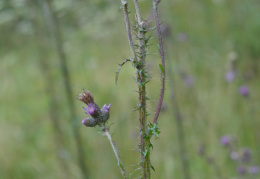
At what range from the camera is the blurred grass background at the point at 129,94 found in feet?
8.25

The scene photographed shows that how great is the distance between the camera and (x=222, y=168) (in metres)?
2.44

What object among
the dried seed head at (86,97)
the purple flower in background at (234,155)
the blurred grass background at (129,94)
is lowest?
the dried seed head at (86,97)

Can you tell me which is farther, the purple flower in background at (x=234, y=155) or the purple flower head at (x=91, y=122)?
the purple flower in background at (x=234, y=155)

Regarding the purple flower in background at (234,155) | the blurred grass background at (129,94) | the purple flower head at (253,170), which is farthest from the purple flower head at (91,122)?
the purple flower head at (253,170)

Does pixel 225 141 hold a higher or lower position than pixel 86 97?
higher

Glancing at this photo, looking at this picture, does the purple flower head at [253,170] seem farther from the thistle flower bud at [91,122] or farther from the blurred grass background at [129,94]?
the thistle flower bud at [91,122]

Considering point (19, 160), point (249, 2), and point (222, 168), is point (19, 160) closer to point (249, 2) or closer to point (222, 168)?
point (222, 168)

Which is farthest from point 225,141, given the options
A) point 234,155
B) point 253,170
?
point 253,170

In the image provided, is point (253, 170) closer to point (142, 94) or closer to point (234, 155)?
point (234, 155)

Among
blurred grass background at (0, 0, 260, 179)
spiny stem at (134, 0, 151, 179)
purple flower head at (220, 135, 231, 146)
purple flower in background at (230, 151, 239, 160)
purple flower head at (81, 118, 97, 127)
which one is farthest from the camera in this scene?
blurred grass background at (0, 0, 260, 179)

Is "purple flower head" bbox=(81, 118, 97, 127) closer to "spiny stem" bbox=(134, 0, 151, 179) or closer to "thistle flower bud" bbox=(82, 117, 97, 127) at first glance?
"thistle flower bud" bbox=(82, 117, 97, 127)

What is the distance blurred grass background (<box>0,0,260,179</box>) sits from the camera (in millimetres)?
2514

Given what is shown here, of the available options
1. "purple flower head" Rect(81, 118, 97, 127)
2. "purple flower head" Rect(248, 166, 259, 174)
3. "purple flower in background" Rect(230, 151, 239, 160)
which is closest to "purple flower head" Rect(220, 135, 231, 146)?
"purple flower in background" Rect(230, 151, 239, 160)

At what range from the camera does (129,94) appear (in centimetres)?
353
